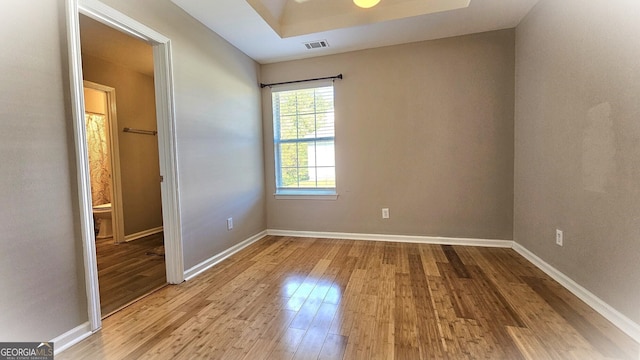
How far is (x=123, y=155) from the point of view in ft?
12.6

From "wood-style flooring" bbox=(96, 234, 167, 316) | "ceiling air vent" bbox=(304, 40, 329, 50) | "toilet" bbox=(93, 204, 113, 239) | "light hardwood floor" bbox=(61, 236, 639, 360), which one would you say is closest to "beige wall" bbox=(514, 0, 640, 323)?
"light hardwood floor" bbox=(61, 236, 639, 360)

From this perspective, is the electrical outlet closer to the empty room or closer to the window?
the empty room

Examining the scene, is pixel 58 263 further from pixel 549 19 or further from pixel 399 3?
pixel 549 19

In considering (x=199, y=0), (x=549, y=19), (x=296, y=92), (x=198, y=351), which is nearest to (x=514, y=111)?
(x=549, y=19)

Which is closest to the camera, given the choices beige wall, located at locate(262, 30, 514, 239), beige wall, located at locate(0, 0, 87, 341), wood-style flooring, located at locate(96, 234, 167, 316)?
beige wall, located at locate(0, 0, 87, 341)

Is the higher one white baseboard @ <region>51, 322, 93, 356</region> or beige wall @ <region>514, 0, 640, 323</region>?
beige wall @ <region>514, 0, 640, 323</region>

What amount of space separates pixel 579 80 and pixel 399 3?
1625 millimetres

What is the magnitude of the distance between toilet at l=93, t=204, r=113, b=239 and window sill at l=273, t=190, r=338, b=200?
2.33m

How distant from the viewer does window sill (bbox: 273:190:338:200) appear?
12.3 feet

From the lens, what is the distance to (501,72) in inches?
120

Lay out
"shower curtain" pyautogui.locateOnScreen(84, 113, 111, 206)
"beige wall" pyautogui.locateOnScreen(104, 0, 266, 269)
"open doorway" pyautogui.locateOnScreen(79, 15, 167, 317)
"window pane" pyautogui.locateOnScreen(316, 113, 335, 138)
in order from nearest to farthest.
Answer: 1. "beige wall" pyautogui.locateOnScreen(104, 0, 266, 269)
2. "open doorway" pyautogui.locateOnScreen(79, 15, 167, 317)
3. "window pane" pyautogui.locateOnScreen(316, 113, 335, 138)
4. "shower curtain" pyautogui.locateOnScreen(84, 113, 111, 206)

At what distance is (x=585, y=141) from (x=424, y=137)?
151 cm

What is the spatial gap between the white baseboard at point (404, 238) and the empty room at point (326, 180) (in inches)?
0.9

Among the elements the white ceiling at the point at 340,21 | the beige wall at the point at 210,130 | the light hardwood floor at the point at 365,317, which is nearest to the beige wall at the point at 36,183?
the light hardwood floor at the point at 365,317
